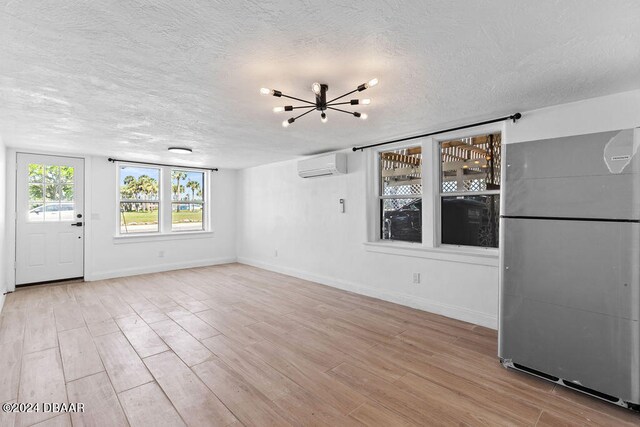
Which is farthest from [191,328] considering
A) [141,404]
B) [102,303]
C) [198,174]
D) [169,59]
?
[198,174]

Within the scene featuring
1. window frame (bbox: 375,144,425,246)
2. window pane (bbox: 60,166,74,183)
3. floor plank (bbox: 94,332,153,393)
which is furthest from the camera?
window pane (bbox: 60,166,74,183)

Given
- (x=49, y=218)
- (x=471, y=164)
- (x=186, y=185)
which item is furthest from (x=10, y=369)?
(x=471, y=164)

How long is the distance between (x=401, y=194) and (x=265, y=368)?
2.94 m

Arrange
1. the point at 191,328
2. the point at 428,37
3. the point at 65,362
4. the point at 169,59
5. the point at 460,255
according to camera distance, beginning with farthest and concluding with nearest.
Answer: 1. the point at 460,255
2. the point at 191,328
3. the point at 65,362
4. the point at 169,59
5. the point at 428,37

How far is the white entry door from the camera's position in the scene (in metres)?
4.96

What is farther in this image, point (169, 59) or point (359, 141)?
point (359, 141)

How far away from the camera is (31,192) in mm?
5039

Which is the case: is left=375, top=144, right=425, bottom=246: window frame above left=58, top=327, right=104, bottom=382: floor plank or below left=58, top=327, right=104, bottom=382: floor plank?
above

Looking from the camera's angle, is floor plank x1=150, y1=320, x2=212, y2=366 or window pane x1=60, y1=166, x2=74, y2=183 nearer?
floor plank x1=150, y1=320, x2=212, y2=366

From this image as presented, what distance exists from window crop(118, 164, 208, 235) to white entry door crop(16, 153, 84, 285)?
70 cm

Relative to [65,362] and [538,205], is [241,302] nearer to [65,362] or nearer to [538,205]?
[65,362]

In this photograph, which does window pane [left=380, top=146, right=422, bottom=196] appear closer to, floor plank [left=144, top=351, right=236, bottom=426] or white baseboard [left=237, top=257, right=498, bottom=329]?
white baseboard [left=237, top=257, right=498, bottom=329]

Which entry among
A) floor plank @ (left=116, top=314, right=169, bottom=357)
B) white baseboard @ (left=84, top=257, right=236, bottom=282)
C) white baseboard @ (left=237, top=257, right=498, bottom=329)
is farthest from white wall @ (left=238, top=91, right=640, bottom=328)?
floor plank @ (left=116, top=314, right=169, bottom=357)

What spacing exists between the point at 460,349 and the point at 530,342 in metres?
0.64
